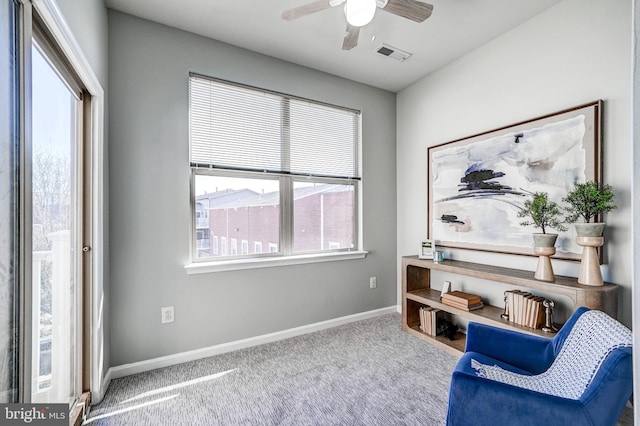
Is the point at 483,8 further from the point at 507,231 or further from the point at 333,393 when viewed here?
the point at 333,393

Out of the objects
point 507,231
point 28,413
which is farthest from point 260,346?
point 507,231

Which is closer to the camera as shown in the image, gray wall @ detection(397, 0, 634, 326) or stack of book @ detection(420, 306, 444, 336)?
gray wall @ detection(397, 0, 634, 326)

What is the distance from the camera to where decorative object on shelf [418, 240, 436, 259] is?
9.64 feet

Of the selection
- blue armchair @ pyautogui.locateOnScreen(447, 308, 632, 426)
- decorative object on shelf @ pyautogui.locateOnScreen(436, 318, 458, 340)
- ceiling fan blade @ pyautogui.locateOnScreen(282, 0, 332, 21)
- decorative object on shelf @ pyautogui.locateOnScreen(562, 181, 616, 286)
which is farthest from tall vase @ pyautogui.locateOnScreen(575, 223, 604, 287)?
ceiling fan blade @ pyautogui.locateOnScreen(282, 0, 332, 21)

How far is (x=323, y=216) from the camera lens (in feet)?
10.4

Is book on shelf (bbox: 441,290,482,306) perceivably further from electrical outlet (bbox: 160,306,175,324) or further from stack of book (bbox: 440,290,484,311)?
electrical outlet (bbox: 160,306,175,324)

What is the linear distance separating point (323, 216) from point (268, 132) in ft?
3.42

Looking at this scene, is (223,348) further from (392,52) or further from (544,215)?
(392,52)

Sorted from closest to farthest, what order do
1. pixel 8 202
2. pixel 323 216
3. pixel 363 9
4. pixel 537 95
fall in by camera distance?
pixel 8 202, pixel 363 9, pixel 537 95, pixel 323 216

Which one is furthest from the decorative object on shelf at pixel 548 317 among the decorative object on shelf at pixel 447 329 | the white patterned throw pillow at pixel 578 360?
the decorative object on shelf at pixel 447 329

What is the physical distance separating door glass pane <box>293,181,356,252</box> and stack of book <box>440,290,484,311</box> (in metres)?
1.15

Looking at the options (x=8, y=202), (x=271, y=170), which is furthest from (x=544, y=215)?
(x=8, y=202)

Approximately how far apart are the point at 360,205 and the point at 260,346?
181cm

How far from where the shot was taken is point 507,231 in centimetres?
244
